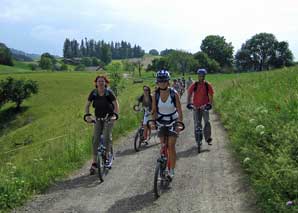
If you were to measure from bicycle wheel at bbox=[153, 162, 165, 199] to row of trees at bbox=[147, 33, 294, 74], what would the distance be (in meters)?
84.6

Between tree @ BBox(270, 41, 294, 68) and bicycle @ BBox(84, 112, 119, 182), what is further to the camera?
tree @ BBox(270, 41, 294, 68)

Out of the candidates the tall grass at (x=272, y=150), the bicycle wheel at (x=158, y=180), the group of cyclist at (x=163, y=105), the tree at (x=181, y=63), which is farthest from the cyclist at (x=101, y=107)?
the tree at (x=181, y=63)

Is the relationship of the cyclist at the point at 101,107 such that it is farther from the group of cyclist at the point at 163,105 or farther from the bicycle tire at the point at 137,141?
the bicycle tire at the point at 137,141

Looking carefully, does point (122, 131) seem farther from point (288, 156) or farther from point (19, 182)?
point (288, 156)

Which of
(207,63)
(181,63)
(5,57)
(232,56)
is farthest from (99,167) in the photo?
(5,57)

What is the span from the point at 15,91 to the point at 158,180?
256 feet

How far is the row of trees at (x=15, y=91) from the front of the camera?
266ft

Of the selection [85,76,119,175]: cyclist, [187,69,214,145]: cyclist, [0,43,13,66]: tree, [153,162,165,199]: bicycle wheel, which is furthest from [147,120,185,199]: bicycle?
[0,43,13,66]: tree

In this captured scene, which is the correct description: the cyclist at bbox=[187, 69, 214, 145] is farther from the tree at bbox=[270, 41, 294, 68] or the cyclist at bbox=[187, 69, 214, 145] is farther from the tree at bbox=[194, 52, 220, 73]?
the tree at bbox=[194, 52, 220, 73]

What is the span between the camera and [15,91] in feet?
268

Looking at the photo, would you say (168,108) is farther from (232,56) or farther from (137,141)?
(232,56)

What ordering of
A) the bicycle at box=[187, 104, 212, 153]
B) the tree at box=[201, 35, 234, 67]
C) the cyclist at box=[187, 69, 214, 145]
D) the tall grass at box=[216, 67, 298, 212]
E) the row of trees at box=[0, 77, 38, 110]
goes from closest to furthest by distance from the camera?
the tall grass at box=[216, 67, 298, 212]
the bicycle at box=[187, 104, 212, 153]
the cyclist at box=[187, 69, 214, 145]
the row of trees at box=[0, 77, 38, 110]
the tree at box=[201, 35, 234, 67]

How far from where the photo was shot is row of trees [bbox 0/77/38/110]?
8106cm

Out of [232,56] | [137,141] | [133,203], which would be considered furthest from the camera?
[232,56]
